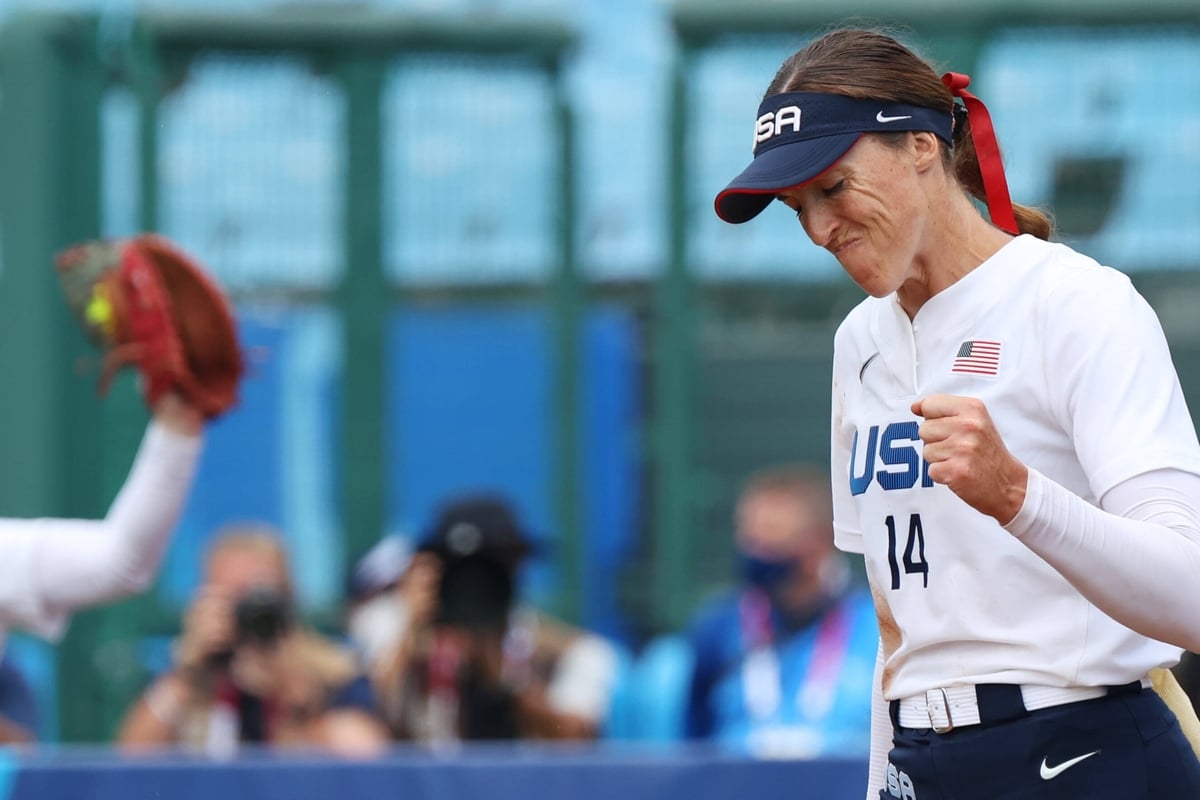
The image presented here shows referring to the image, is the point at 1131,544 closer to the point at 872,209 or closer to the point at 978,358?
the point at 978,358

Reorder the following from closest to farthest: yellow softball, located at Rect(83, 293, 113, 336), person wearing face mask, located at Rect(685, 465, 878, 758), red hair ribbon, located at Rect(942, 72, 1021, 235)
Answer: red hair ribbon, located at Rect(942, 72, 1021, 235), yellow softball, located at Rect(83, 293, 113, 336), person wearing face mask, located at Rect(685, 465, 878, 758)

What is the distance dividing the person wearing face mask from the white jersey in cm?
283

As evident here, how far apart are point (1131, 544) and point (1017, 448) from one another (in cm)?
24

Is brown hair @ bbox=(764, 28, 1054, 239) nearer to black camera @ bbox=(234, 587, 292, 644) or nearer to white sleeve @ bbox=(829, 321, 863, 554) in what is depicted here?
white sleeve @ bbox=(829, 321, 863, 554)

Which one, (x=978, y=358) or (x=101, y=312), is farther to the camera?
(x=101, y=312)

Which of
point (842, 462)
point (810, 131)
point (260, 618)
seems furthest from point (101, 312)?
point (810, 131)

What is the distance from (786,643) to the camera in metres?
5.32

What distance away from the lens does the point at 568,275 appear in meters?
6.45

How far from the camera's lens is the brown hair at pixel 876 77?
215cm

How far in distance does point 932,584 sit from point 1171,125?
15.3ft

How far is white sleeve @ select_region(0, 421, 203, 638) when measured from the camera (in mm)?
3486

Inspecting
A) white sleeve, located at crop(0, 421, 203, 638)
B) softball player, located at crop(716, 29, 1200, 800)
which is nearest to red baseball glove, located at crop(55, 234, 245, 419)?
white sleeve, located at crop(0, 421, 203, 638)

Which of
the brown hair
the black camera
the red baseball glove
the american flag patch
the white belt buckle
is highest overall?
the brown hair

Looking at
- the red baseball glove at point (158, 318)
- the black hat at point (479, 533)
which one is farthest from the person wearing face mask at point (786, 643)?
the red baseball glove at point (158, 318)
